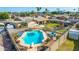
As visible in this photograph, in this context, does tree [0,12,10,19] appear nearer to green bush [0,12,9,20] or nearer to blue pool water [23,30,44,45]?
green bush [0,12,9,20]

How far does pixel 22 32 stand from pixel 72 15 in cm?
49

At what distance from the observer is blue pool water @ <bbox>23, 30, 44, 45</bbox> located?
3.08m

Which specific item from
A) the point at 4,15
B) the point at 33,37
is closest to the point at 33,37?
the point at 33,37

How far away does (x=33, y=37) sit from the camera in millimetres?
3080

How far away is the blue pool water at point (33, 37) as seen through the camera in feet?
10.1

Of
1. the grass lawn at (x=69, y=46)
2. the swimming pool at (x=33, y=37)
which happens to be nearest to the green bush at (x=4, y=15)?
the swimming pool at (x=33, y=37)

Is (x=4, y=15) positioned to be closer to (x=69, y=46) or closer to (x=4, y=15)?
(x=4, y=15)

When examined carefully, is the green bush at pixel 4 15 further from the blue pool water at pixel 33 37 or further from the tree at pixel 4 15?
the blue pool water at pixel 33 37

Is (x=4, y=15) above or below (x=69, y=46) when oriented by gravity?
above

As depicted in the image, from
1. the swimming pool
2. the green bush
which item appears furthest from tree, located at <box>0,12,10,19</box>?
the swimming pool

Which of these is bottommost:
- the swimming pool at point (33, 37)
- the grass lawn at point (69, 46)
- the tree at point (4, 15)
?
the grass lawn at point (69, 46)

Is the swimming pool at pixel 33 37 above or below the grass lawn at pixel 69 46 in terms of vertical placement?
above
